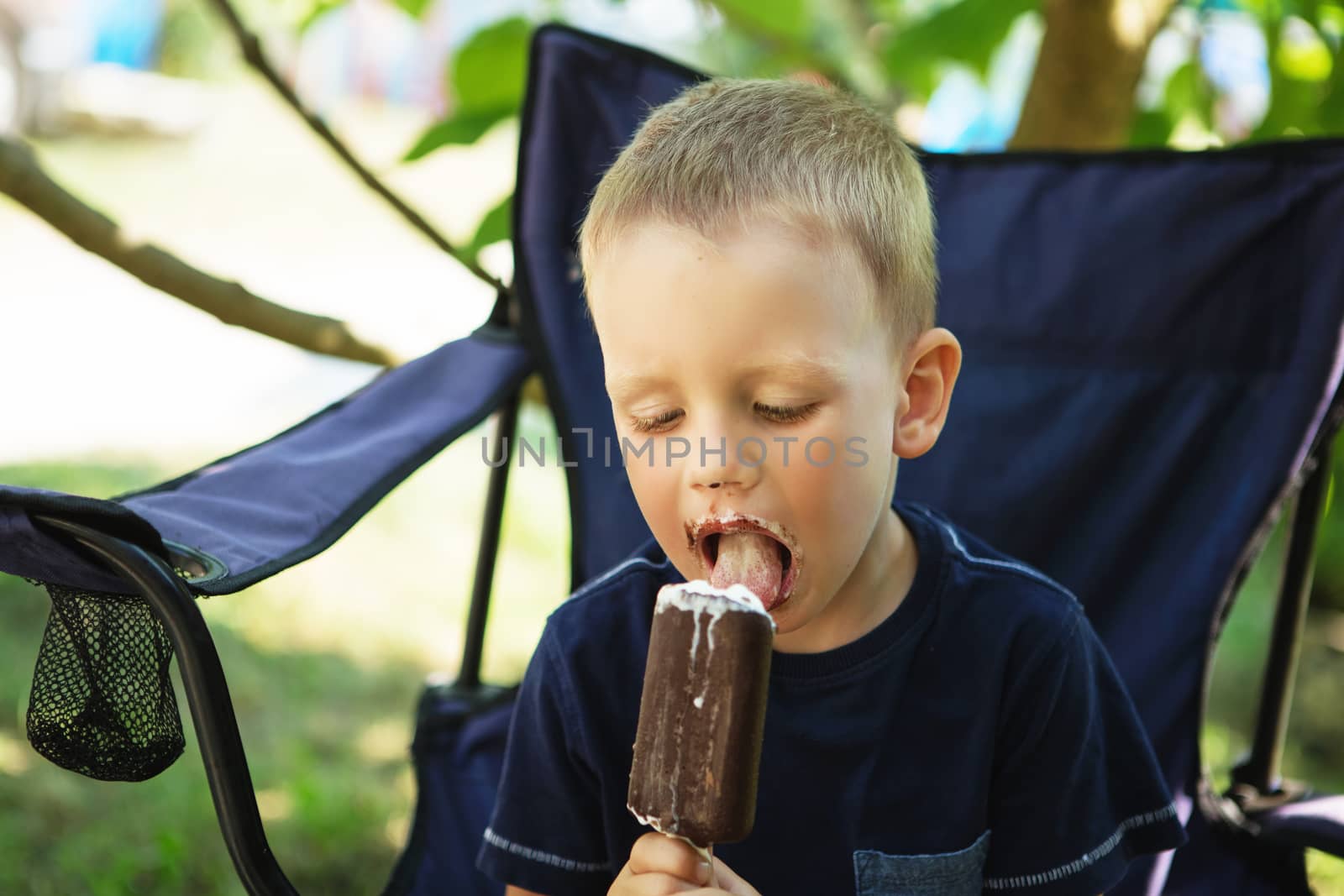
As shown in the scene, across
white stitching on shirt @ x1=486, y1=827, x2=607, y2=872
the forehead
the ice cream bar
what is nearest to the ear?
the forehead

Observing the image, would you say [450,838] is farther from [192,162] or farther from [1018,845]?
[192,162]

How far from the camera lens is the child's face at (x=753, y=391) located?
1.06 m

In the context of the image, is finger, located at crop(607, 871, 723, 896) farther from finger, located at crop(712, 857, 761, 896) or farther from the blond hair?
the blond hair

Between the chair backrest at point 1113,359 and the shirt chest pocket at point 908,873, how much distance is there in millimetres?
483

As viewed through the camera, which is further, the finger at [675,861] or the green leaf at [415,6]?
the green leaf at [415,6]

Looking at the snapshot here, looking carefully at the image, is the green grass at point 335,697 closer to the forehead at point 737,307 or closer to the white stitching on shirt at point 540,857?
the white stitching on shirt at point 540,857

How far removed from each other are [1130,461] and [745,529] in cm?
82

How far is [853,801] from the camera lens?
1.26 m

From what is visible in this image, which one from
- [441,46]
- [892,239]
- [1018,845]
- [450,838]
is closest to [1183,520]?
[1018,845]

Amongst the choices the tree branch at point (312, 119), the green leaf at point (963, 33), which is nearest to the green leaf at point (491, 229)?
the tree branch at point (312, 119)

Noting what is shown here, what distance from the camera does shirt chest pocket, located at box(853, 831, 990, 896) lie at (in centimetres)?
125

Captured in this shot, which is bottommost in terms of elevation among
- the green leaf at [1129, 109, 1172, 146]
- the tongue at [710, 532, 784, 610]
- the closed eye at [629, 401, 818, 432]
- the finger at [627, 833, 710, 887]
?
the finger at [627, 833, 710, 887]

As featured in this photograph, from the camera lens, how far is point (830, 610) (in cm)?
127

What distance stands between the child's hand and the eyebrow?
375 mm
